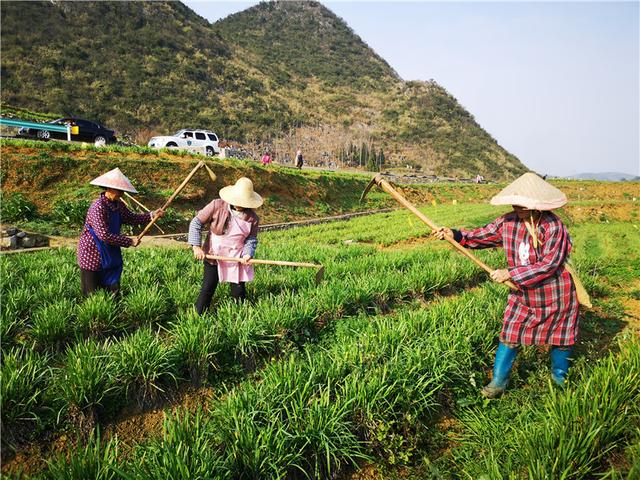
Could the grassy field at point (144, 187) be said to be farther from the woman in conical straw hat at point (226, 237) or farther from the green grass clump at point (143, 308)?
the woman in conical straw hat at point (226, 237)

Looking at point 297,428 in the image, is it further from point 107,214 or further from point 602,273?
point 602,273

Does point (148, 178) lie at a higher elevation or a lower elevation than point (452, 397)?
higher

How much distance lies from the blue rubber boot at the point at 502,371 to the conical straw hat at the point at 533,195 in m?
1.19

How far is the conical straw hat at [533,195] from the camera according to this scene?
2906 millimetres

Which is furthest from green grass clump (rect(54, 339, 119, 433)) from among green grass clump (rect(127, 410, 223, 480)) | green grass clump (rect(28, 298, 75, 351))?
green grass clump (rect(28, 298, 75, 351))

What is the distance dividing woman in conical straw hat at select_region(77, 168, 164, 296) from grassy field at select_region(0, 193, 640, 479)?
391 millimetres

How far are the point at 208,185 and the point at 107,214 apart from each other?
450 inches

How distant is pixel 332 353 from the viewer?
3.36 meters

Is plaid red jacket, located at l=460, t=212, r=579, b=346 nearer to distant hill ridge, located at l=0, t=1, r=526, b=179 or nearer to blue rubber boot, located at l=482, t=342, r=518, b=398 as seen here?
blue rubber boot, located at l=482, t=342, r=518, b=398

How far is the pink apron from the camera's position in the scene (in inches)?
172

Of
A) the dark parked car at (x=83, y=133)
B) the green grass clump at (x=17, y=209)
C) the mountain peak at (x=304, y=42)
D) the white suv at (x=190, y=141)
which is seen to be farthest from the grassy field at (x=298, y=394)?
the mountain peak at (x=304, y=42)

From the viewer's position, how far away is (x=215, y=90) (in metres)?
49.5

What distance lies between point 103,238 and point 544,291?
14.4ft

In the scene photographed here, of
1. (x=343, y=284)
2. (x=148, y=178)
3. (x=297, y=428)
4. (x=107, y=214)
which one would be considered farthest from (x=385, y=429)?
(x=148, y=178)
